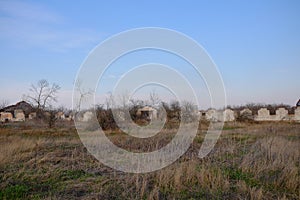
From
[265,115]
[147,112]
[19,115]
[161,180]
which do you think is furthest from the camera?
[19,115]

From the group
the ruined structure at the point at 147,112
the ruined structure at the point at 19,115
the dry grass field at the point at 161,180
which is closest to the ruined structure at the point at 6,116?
the ruined structure at the point at 19,115

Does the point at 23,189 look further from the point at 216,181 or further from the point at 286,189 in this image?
the point at 286,189

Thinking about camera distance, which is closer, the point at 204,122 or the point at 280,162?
the point at 280,162

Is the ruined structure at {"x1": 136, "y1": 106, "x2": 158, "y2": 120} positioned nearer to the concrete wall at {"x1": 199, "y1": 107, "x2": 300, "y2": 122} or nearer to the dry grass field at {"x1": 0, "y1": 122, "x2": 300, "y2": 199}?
the dry grass field at {"x1": 0, "y1": 122, "x2": 300, "y2": 199}

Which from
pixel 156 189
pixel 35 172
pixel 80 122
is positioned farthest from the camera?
pixel 80 122

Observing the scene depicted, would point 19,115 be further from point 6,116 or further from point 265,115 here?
point 265,115

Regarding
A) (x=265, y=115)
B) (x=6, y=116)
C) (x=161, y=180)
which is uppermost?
(x=6, y=116)

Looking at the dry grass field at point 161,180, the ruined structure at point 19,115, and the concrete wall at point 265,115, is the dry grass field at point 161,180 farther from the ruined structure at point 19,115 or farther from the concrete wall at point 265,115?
the ruined structure at point 19,115

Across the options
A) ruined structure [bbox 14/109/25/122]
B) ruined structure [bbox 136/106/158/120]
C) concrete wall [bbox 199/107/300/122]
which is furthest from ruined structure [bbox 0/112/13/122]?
concrete wall [bbox 199/107/300/122]

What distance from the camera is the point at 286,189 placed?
5410 millimetres

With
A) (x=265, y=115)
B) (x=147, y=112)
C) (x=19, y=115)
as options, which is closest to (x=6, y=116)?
A: (x=19, y=115)

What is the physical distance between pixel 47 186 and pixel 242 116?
3192cm

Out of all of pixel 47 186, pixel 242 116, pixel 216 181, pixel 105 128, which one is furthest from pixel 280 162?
pixel 242 116

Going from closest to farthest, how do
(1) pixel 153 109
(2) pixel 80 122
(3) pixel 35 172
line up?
1. (3) pixel 35 172
2. (1) pixel 153 109
3. (2) pixel 80 122
